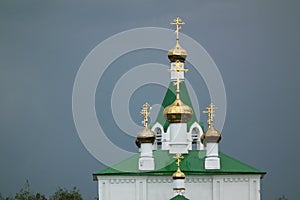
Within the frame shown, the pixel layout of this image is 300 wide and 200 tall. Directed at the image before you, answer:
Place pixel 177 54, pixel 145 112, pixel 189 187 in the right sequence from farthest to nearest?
1. pixel 177 54
2. pixel 145 112
3. pixel 189 187

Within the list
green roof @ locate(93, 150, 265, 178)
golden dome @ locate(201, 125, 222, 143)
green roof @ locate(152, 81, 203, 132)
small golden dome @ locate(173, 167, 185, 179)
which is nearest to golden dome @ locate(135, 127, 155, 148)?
green roof @ locate(93, 150, 265, 178)

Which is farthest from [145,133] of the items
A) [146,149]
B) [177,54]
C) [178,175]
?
[177,54]

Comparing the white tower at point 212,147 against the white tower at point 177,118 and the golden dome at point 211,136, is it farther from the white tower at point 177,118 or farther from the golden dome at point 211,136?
the white tower at point 177,118

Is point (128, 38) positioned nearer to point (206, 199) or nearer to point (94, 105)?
point (94, 105)

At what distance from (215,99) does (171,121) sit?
54.0 inches

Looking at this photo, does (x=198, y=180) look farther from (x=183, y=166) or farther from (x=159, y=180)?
(x=159, y=180)

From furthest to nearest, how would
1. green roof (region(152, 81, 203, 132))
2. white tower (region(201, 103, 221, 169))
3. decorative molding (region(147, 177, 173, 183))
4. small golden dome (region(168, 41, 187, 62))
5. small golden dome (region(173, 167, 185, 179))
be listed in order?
green roof (region(152, 81, 203, 132)) → small golden dome (region(168, 41, 187, 62)) → white tower (region(201, 103, 221, 169)) → decorative molding (region(147, 177, 173, 183)) → small golden dome (region(173, 167, 185, 179))

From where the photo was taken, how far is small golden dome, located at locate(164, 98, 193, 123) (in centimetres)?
2452

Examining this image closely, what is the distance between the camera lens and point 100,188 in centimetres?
2456

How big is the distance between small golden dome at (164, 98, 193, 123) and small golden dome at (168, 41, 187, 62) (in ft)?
4.70

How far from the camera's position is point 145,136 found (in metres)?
24.6

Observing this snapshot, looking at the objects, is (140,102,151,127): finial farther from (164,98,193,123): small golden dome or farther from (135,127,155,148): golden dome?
(164,98,193,123): small golden dome

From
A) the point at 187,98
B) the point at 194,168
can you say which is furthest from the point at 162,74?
the point at 194,168

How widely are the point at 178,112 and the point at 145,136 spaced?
0.97 m
